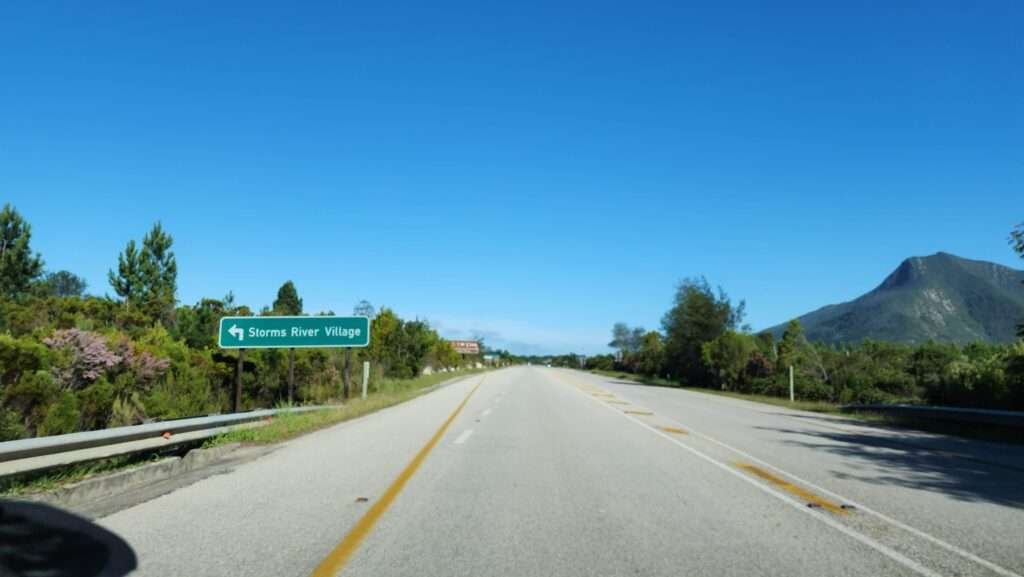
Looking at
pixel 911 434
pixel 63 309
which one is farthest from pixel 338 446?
pixel 63 309

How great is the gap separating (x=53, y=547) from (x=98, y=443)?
16.8ft

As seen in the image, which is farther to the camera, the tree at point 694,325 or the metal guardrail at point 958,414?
the tree at point 694,325

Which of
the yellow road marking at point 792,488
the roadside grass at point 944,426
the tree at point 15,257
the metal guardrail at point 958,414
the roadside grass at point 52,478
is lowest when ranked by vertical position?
the roadside grass at point 944,426

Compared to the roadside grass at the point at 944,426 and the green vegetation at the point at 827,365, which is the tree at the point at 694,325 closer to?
the green vegetation at the point at 827,365

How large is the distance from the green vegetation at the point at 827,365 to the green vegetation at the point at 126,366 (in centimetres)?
2079

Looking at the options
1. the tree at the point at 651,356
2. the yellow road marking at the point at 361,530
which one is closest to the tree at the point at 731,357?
the tree at the point at 651,356

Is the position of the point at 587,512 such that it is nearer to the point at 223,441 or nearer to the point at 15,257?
the point at 223,441

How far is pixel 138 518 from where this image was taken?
644 centimetres

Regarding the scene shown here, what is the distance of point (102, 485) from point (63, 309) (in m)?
23.9

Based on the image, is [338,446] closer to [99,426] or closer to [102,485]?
[102,485]

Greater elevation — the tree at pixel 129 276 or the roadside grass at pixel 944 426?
the tree at pixel 129 276

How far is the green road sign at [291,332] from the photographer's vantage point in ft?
62.0

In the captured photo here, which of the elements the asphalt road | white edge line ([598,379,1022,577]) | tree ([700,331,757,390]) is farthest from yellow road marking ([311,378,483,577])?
tree ([700,331,757,390])

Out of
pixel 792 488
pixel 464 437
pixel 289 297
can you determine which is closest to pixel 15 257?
pixel 289 297
